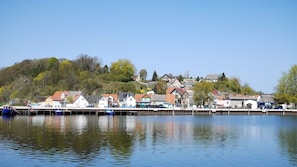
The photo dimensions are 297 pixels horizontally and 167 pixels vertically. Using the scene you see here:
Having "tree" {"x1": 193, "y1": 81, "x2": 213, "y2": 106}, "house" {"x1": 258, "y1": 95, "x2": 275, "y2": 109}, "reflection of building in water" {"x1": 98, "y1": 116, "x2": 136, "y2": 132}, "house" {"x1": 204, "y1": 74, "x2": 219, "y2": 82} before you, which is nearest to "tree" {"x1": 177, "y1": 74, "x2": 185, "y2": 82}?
"house" {"x1": 204, "y1": 74, "x2": 219, "y2": 82}

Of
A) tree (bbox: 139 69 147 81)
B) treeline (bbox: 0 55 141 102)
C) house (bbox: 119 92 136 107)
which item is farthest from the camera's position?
tree (bbox: 139 69 147 81)

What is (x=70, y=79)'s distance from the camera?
129625mm

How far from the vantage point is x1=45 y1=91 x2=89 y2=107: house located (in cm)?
11277

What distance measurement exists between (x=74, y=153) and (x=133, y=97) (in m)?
86.6

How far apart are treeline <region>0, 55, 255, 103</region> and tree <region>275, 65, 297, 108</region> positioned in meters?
36.9

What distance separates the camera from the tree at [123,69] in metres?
150

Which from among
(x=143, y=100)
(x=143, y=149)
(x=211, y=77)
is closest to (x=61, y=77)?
(x=143, y=100)

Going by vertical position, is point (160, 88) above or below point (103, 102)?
above

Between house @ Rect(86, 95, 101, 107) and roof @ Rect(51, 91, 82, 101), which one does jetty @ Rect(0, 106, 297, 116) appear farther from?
roof @ Rect(51, 91, 82, 101)

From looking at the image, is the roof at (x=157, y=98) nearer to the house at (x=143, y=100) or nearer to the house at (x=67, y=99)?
the house at (x=143, y=100)

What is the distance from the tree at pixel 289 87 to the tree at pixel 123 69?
5427 cm

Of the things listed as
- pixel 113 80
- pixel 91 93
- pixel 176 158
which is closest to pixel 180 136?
pixel 176 158

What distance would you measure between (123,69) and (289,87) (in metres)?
59.1

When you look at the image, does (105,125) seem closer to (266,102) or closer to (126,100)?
(126,100)
